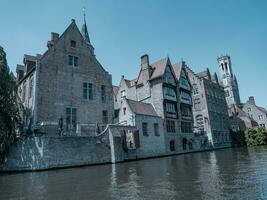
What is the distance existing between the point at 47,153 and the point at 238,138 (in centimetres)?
4953

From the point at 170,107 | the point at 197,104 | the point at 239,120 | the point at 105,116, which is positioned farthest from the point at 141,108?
the point at 239,120

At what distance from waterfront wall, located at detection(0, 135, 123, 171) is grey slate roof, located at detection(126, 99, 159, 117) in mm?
10643

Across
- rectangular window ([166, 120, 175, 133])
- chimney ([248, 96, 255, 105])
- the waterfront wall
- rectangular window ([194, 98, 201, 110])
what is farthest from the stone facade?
chimney ([248, 96, 255, 105])

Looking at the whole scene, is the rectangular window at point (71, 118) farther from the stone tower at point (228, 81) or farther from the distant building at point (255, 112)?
the stone tower at point (228, 81)

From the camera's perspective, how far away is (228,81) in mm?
102000

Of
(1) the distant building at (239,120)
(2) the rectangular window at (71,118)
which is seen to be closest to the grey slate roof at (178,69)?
(2) the rectangular window at (71,118)

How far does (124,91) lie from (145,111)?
10.3 m

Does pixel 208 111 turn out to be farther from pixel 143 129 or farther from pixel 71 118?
pixel 71 118

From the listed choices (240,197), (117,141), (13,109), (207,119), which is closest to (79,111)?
(117,141)

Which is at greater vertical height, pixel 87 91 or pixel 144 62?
pixel 144 62

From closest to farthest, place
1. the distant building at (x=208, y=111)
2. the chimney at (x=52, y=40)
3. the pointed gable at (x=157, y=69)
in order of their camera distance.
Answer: the chimney at (x=52, y=40)
the pointed gable at (x=157, y=69)
the distant building at (x=208, y=111)

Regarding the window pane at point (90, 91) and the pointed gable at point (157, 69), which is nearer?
the window pane at point (90, 91)

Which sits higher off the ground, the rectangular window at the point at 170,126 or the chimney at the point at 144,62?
the chimney at the point at 144,62

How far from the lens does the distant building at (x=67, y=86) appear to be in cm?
2478
